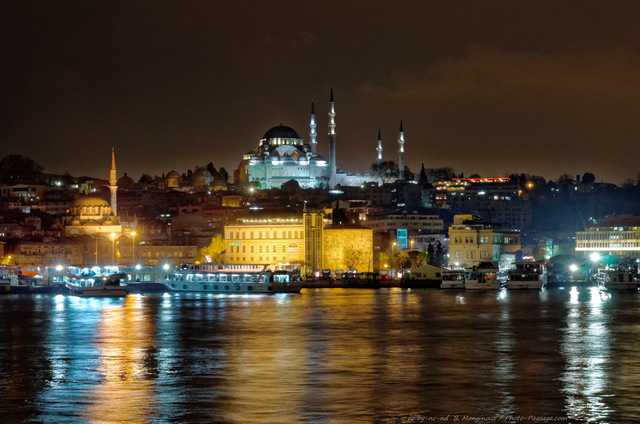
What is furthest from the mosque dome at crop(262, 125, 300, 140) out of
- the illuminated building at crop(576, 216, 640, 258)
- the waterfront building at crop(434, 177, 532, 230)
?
the illuminated building at crop(576, 216, 640, 258)

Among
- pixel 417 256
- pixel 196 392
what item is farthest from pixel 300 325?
pixel 417 256

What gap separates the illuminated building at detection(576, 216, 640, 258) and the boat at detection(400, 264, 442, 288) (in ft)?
68.6

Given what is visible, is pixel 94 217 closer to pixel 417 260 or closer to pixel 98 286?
pixel 417 260

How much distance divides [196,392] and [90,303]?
2644 centimetres

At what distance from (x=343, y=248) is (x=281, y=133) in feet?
176

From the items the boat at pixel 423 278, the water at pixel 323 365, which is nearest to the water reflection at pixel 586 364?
the water at pixel 323 365

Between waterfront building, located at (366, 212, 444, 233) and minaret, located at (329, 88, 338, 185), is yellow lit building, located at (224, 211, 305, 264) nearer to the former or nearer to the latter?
waterfront building, located at (366, 212, 444, 233)

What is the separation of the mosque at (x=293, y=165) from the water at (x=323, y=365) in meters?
75.6

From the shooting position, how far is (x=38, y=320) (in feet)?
109

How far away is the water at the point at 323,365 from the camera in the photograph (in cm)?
1608

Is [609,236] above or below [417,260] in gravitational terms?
above

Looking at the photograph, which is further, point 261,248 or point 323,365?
point 261,248

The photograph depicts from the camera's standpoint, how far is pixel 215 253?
224ft

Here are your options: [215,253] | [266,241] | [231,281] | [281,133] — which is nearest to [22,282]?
[231,281]
